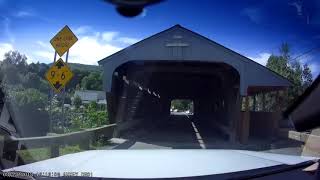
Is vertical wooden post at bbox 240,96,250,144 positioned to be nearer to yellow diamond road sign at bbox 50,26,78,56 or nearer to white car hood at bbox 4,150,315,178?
yellow diamond road sign at bbox 50,26,78,56

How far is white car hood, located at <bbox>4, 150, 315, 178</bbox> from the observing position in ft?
12.6

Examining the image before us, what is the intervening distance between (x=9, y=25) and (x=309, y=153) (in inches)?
166

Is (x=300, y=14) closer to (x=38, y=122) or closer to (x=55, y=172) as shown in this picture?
(x=55, y=172)

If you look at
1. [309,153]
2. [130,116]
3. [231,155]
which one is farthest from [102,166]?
[130,116]

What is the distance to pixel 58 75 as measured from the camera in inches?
388

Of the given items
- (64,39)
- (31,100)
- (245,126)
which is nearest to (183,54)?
(31,100)

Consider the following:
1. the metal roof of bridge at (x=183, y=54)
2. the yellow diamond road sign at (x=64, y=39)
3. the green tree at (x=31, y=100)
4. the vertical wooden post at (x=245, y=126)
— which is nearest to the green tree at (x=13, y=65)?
the yellow diamond road sign at (x=64, y=39)

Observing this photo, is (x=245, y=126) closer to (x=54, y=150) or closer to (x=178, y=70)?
(x=178, y=70)

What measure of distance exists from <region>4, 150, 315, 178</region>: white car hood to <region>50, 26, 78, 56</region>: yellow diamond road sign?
117cm

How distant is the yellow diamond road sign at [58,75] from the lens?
8.07 meters

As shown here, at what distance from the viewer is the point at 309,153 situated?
6.76 metres

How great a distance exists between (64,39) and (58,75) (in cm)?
477

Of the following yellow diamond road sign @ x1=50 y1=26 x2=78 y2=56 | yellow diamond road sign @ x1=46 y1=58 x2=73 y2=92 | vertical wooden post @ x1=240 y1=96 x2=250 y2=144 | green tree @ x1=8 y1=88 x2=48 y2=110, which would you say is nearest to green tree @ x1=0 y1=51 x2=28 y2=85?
yellow diamond road sign @ x1=50 y1=26 x2=78 y2=56

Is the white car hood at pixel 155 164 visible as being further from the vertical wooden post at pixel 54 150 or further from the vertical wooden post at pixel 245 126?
the vertical wooden post at pixel 245 126
